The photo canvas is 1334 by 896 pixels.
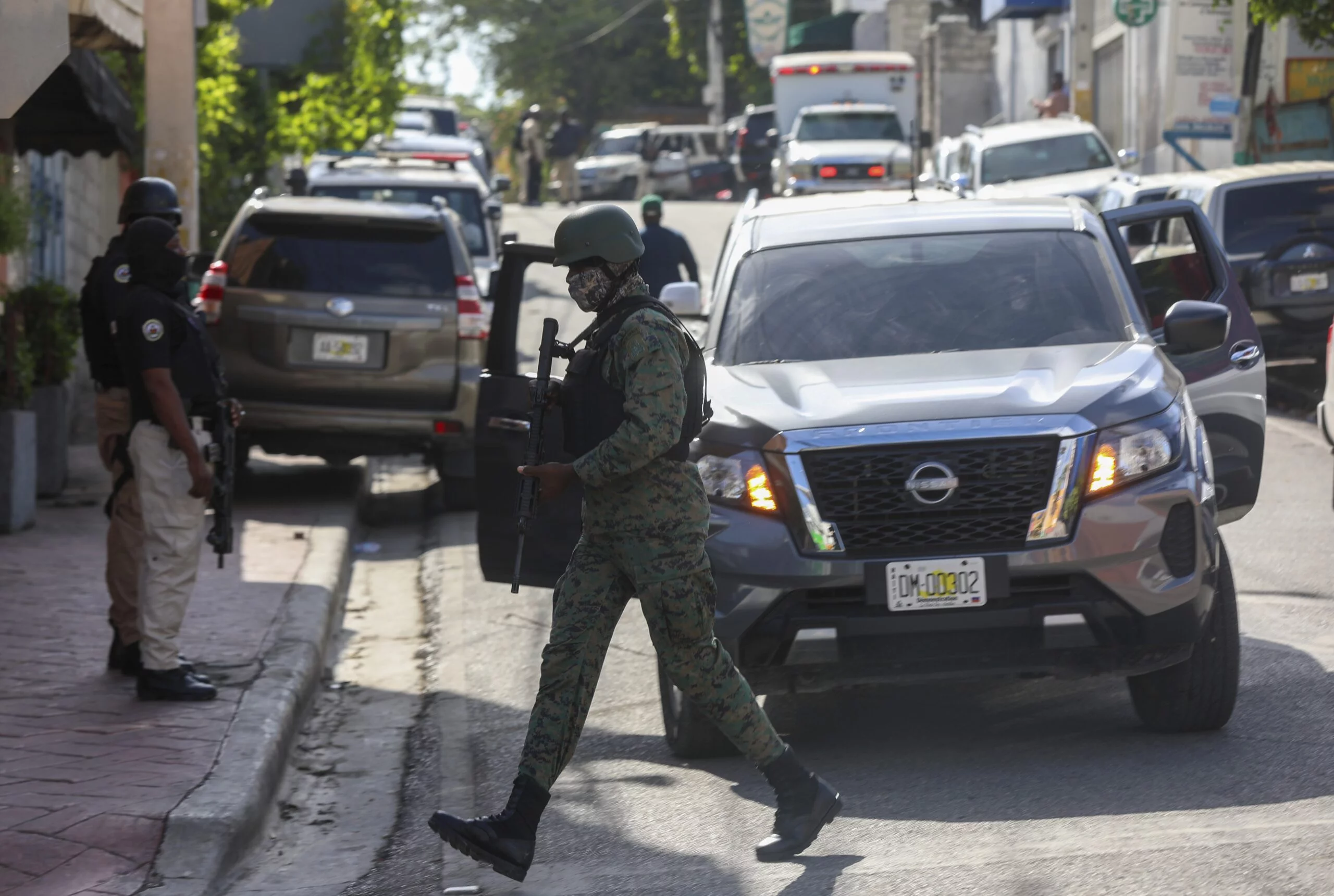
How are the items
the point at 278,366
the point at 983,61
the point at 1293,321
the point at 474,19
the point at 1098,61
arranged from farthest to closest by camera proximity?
the point at 474,19
the point at 983,61
the point at 1098,61
the point at 1293,321
the point at 278,366

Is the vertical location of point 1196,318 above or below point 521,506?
above

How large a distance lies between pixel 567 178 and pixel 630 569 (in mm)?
38993

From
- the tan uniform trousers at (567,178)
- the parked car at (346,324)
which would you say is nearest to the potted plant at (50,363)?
the parked car at (346,324)

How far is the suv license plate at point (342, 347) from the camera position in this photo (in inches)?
475

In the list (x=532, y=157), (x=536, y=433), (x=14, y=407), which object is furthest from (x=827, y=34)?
(x=536, y=433)

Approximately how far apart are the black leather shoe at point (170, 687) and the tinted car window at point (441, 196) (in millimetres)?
8853

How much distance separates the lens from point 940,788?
6184 mm

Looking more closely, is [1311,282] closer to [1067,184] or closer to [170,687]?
[1067,184]

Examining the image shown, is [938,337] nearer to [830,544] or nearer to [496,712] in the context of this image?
[830,544]

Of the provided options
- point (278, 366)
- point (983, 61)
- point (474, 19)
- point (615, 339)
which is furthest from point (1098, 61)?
point (474, 19)

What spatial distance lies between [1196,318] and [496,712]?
308cm

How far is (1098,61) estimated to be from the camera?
119 feet

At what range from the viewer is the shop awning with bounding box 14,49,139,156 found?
11289 millimetres

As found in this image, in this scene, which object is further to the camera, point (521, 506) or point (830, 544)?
point (830, 544)
